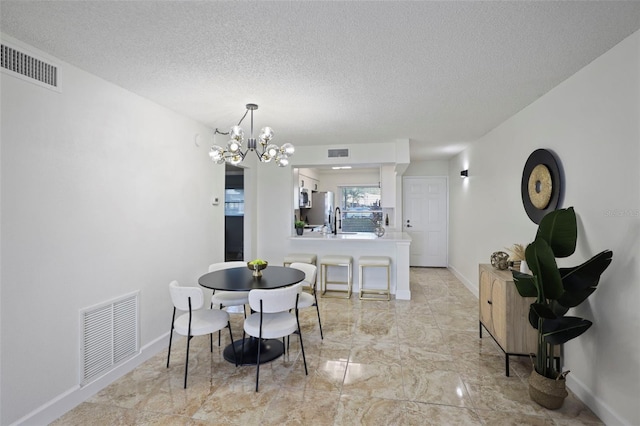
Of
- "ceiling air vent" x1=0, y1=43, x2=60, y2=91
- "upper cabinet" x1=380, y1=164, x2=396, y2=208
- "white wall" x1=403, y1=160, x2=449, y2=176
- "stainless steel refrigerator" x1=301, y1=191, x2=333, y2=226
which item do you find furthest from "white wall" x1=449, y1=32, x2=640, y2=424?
"stainless steel refrigerator" x1=301, y1=191, x2=333, y2=226

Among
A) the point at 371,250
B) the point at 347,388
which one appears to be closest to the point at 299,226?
the point at 371,250

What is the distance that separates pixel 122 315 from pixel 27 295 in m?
0.84

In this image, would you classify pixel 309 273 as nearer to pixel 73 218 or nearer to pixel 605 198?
pixel 73 218

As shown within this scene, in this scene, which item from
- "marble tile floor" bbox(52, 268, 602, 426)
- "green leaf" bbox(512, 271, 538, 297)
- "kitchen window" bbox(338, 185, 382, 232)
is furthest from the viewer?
"kitchen window" bbox(338, 185, 382, 232)

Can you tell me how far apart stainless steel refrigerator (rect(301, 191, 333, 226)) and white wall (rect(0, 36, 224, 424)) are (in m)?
4.81

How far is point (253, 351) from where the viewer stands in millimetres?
3117

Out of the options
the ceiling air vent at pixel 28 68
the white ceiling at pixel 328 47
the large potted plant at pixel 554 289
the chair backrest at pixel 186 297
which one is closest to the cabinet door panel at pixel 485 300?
the large potted plant at pixel 554 289

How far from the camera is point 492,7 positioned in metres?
1.66

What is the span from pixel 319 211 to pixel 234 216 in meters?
2.46

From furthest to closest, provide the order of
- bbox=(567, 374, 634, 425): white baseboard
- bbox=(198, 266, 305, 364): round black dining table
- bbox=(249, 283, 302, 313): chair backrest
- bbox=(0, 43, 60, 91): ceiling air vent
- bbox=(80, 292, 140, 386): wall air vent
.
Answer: bbox=(198, 266, 305, 364): round black dining table → bbox=(249, 283, 302, 313): chair backrest → bbox=(80, 292, 140, 386): wall air vent → bbox=(567, 374, 634, 425): white baseboard → bbox=(0, 43, 60, 91): ceiling air vent

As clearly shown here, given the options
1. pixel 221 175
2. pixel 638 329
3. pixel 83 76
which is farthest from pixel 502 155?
pixel 83 76

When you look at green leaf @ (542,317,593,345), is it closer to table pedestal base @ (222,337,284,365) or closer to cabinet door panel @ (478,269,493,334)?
cabinet door panel @ (478,269,493,334)

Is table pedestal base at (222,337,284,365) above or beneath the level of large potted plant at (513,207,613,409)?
beneath

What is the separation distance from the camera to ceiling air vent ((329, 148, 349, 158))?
5273 millimetres
